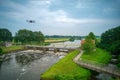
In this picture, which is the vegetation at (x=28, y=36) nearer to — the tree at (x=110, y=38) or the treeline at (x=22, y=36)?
the treeline at (x=22, y=36)

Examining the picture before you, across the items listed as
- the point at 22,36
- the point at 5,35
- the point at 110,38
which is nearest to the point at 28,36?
the point at 22,36

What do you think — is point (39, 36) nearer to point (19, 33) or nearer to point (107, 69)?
point (19, 33)

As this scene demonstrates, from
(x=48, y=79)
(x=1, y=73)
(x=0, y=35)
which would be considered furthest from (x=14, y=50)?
(x=48, y=79)

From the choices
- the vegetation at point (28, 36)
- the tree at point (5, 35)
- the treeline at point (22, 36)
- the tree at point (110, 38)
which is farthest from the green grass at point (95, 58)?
the tree at point (5, 35)

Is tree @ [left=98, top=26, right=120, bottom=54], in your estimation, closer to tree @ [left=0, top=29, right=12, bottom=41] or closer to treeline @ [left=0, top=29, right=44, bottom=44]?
treeline @ [left=0, top=29, right=44, bottom=44]

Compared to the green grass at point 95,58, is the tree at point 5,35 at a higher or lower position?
higher

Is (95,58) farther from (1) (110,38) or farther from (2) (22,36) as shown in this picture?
(2) (22,36)

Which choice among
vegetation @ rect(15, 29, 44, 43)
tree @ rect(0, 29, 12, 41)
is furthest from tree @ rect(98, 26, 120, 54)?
tree @ rect(0, 29, 12, 41)
